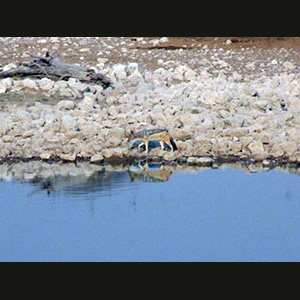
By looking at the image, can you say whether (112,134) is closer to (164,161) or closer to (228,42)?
(164,161)

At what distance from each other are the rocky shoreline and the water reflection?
267mm

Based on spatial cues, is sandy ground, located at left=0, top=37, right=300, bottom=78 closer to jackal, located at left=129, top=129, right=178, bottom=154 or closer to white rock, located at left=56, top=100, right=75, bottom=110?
white rock, located at left=56, top=100, right=75, bottom=110

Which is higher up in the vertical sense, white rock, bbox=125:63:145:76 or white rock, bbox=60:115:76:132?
white rock, bbox=125:63:145:76

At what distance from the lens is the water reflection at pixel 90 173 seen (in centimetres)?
1062

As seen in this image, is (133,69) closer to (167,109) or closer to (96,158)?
(167,109)

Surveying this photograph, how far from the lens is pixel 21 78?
15734 mm

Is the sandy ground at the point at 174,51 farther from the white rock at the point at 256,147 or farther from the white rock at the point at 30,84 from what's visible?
the white rock at the point at 256,147

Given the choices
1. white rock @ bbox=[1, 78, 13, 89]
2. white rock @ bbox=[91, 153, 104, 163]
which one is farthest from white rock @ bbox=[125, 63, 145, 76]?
white rock @ bbox=[91, 153, 104, 163]

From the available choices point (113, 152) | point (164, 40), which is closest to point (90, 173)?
point (113, 152)

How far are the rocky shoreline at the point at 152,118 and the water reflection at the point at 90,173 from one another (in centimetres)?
27

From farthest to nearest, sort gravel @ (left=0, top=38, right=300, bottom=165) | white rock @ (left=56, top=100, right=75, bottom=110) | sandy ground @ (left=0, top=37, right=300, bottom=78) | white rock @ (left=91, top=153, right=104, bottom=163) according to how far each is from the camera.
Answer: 1. sandy ground @ (left=0, top=37, right=300, bottom=78)
2. white rock @ (left=56, top=100, right=75, bottom=110)
3. gravel @ (left=0, top=38, right=300, bottom=165)
4. white rock @ (left=91, top=153, right=104, bottom=163)

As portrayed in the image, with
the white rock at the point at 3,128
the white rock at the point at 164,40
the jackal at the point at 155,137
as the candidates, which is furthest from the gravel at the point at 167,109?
the white rock at the point at 164,40

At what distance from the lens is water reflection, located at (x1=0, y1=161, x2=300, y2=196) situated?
34.8 feet

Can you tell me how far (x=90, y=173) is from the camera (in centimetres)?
1141
